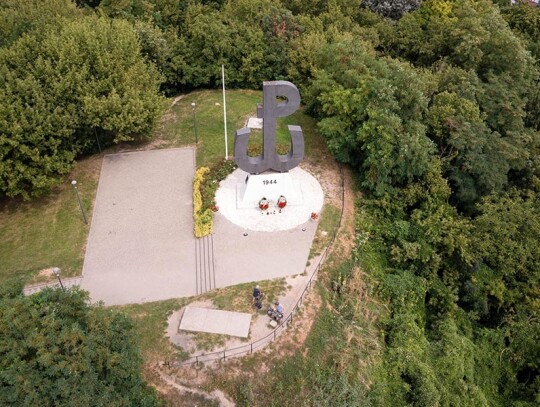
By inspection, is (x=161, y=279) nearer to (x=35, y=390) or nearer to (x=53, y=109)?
(x=35, y=390)

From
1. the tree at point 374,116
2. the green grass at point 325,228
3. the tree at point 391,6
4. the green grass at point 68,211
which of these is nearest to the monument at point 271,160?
the green grass at point 325,228

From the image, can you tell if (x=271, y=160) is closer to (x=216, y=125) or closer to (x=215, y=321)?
(x=215, y=321)

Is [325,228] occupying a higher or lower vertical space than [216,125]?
lower

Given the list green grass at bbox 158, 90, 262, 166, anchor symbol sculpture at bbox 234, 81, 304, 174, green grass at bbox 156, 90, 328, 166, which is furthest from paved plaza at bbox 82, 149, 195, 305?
anchor symbol sculpture at bbox 234, 81, 304, 174

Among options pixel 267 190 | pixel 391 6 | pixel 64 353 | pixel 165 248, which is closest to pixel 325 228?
pixel 267 190

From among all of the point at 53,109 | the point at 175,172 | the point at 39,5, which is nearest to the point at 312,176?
the point at 175,172

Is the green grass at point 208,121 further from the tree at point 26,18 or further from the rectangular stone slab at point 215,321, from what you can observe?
the rectangular stone slab at point 215,321

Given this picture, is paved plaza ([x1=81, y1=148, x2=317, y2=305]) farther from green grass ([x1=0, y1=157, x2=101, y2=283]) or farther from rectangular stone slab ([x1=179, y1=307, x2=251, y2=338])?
rectangular stone slab ([x1=179, y1=307, x2=251, y2=338])
